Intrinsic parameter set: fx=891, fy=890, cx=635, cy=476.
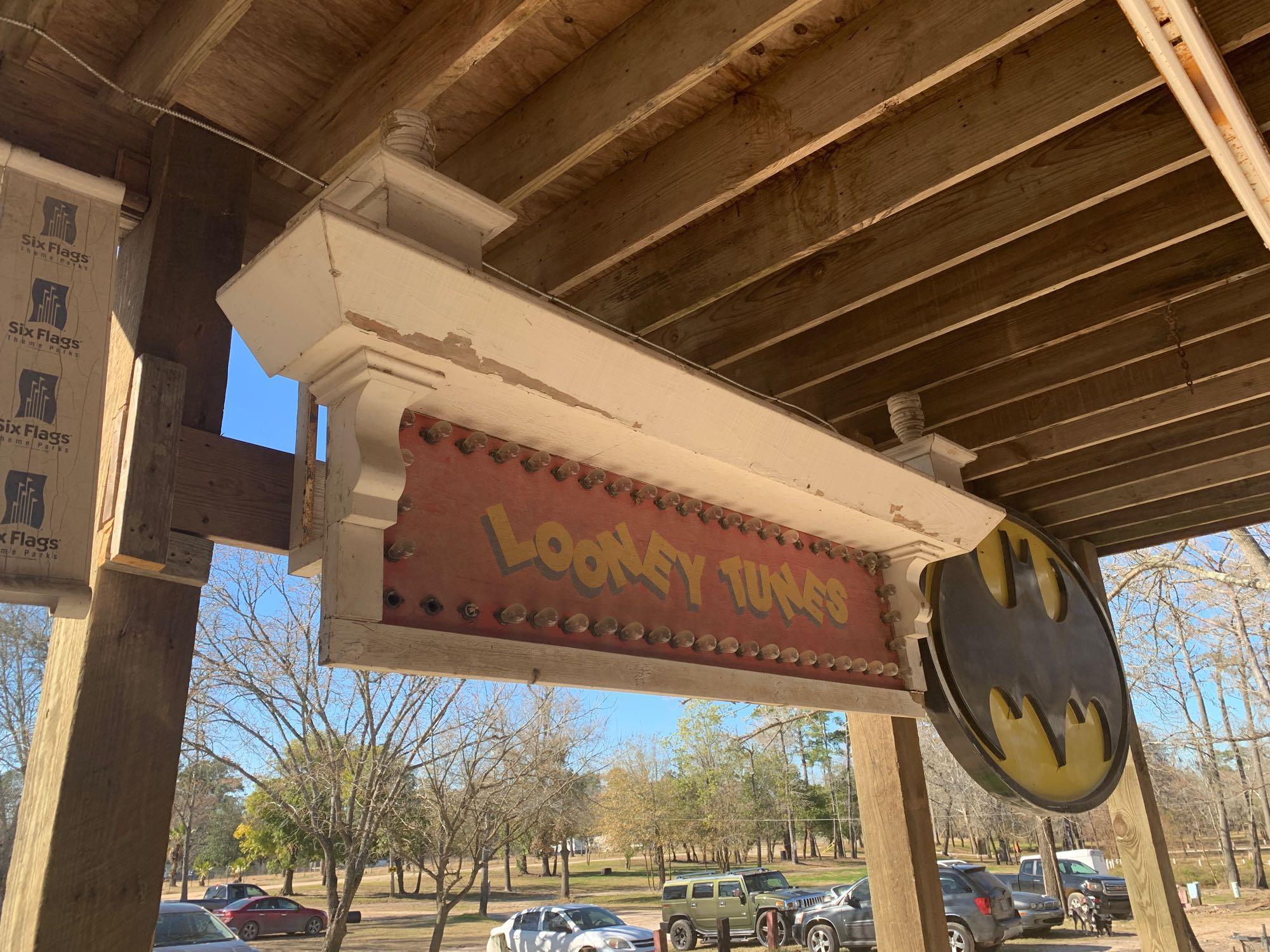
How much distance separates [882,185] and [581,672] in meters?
1.50

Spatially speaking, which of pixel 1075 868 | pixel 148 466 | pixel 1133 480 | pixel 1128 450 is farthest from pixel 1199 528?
pixel 1075 868

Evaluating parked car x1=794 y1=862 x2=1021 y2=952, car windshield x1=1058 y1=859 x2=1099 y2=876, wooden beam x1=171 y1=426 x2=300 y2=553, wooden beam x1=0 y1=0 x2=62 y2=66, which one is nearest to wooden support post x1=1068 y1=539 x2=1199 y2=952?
wooden beam x1=171 y1=426 x2=300 y2=553

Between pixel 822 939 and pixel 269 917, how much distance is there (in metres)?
13.6

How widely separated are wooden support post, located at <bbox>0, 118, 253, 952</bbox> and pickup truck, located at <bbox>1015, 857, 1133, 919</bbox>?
1809 cm

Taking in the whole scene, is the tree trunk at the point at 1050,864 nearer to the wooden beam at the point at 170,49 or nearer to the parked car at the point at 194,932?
the parked car at the point at 194,932

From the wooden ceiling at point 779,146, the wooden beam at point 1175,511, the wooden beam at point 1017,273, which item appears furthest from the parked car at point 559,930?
the wooden ceiling at point 779,146

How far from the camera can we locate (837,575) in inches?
109

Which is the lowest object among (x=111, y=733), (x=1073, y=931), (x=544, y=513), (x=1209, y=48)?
(x=1073, y=931)

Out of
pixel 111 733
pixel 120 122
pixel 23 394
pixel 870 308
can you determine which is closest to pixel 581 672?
pixel 111 733

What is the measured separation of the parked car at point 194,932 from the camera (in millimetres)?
10609

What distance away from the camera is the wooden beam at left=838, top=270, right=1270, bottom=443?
3.11m

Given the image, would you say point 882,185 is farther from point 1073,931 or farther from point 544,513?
point 1073,931

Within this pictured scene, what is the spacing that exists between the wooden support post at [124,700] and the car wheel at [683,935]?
17.3 metres

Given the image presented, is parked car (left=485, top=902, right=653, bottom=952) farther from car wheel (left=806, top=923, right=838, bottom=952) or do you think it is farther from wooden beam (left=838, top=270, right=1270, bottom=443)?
wooden beam (left=838, top=270, right=1270, bottom=443)
